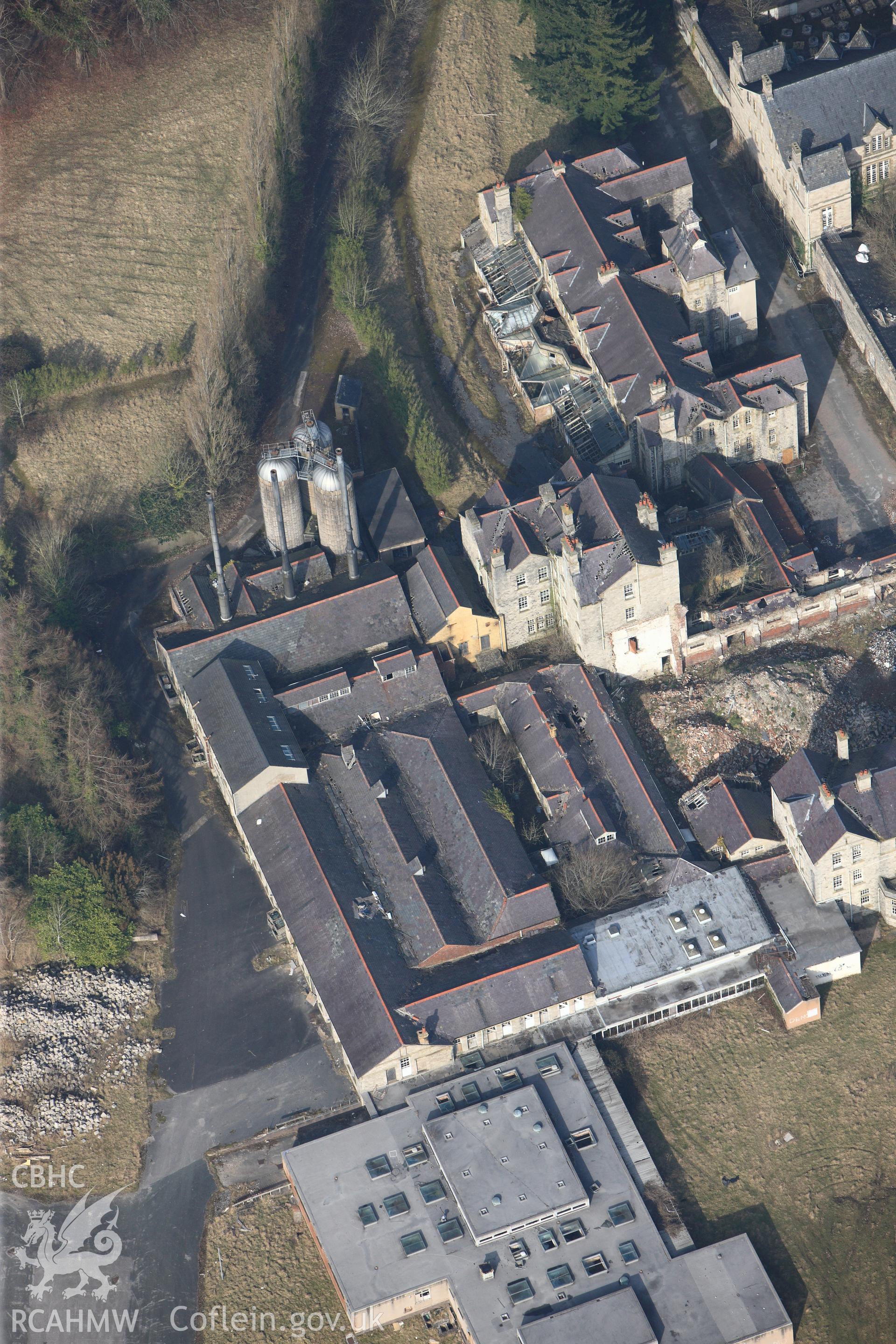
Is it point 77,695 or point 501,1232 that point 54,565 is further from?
point 501,1232

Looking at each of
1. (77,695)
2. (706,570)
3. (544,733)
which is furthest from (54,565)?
(706,570)

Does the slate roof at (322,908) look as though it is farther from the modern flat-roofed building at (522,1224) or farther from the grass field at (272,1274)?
the grass field at (272,1274)

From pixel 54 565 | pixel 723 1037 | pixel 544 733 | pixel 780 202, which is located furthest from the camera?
pixel 780 202

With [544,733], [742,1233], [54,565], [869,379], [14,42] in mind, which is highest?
[14,42]

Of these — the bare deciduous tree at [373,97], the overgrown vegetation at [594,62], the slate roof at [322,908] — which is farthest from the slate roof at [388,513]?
the overgrown vegetation at [594,62]

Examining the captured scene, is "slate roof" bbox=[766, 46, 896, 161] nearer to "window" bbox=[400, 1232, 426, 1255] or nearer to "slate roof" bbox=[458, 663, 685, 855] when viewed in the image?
"slate roof" bbox=[458, 663, 685, 855]

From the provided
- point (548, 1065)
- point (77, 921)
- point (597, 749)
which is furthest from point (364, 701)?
point (548, 1065)

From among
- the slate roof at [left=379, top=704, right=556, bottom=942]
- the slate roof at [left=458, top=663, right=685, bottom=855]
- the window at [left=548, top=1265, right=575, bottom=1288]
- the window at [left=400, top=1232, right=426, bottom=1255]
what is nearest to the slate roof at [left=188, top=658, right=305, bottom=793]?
the slate roof at [left=379, top=704, right=556, bottom=942]
